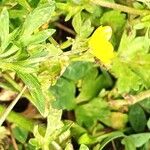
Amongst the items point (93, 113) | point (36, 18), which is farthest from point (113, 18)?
point (36, 18)

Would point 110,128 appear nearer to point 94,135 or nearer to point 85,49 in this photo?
point 94,135

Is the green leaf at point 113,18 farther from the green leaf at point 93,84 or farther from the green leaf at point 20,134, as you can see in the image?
the green leaf at point 20,134

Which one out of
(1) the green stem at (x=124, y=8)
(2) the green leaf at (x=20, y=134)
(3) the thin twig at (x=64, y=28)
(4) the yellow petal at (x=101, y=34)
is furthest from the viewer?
(3) the thin twig at (x=64, y=28)

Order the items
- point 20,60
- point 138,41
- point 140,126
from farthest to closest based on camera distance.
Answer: point 140,126
point 138,41
point 20,60

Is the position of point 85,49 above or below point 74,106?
above

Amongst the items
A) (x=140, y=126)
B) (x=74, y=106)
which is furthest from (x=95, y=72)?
(x=140, y=126)

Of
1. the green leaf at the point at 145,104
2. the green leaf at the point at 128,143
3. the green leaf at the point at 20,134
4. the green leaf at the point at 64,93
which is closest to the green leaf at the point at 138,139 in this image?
the green leaf at the point at 128,143

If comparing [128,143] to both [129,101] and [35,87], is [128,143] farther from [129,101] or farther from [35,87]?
[35,87]
